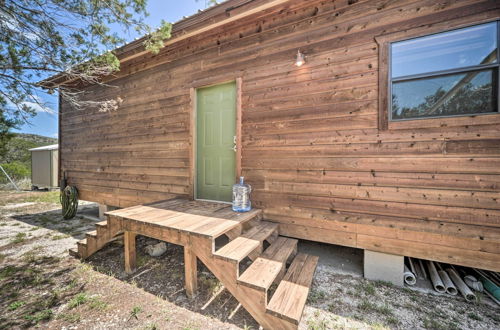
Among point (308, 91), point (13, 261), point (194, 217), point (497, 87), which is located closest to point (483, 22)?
point (497, 87)

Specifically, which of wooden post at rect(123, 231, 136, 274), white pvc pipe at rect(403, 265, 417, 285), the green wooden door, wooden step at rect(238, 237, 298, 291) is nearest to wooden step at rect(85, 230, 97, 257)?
wooden post at rect(123, 231, 136, 274)

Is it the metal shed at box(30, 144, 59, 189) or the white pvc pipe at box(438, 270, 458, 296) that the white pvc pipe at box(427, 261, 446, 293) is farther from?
the metal shed at box(30, 144, 59, 189)

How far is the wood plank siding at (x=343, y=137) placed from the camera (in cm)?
184

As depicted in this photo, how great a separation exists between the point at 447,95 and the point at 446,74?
0.20 metres

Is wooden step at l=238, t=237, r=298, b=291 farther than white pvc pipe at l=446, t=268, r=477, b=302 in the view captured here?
No

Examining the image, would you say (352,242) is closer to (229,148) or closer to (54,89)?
(229,148)

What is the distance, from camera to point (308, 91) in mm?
2477

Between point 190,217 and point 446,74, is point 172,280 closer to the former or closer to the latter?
point 190,217

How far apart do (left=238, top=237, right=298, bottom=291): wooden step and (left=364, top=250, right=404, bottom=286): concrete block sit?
843 mm

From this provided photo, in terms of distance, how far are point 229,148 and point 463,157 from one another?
2.66 metres

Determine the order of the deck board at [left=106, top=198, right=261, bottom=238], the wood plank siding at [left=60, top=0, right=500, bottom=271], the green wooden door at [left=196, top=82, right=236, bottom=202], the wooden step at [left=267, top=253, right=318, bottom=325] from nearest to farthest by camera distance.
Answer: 1. the wooden step at [left=267, top=253, right=318, bottom=325]
2. the wood plank siding at [left=60, top=0, right=500, bottom=271]
3. the deck board at [left=106, top=198, right=261, bottom=238]
4. the green wooden door at [left=196, top=82, right=236, bottom=202]

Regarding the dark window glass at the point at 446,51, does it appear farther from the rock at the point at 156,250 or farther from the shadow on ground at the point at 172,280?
the rock at the point at 156,250

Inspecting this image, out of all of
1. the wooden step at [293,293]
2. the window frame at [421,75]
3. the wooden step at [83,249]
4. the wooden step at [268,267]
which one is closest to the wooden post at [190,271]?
the wooden step at [268,267]

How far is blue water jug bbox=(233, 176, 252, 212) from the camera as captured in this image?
8.87 feet
